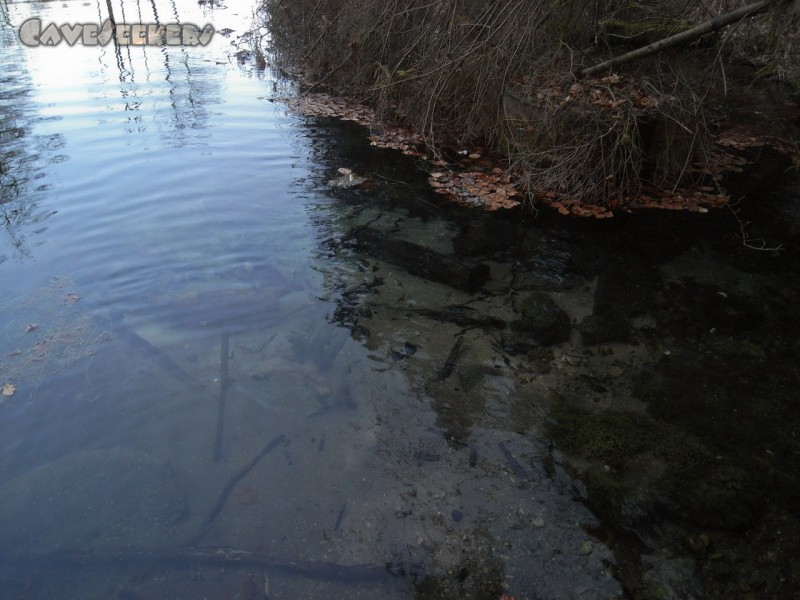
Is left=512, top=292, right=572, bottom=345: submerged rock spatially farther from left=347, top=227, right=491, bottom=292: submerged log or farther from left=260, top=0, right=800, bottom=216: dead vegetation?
left=260, top=0, right=800, bottom=216: dead vegetation

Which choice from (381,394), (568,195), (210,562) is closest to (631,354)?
(381,394)

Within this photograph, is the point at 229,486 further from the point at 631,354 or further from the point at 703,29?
the point at 703,29

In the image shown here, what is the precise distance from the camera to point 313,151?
31.5 ft

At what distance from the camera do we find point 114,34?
719 inches

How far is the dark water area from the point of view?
336cm

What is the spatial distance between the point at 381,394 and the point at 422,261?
2.20 meters

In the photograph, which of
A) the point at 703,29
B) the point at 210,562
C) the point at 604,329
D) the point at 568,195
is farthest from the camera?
the point at 568,195

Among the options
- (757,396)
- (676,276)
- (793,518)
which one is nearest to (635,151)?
(676,276)

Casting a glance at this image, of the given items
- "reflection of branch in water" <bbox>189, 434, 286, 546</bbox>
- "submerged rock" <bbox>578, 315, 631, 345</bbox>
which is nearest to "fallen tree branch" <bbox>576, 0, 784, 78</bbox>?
"submerged rock" <bbox>578, 315, 631, 345</bbox>

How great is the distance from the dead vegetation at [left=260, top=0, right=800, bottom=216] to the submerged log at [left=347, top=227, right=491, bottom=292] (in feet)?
7.19

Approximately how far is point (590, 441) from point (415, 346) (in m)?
1.75

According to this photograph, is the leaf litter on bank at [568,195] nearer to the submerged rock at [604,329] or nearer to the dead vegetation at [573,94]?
the dead vegetation at [573,94]

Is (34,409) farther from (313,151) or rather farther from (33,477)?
(313,151)

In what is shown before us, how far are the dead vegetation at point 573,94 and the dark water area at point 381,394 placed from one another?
2.89 ft
